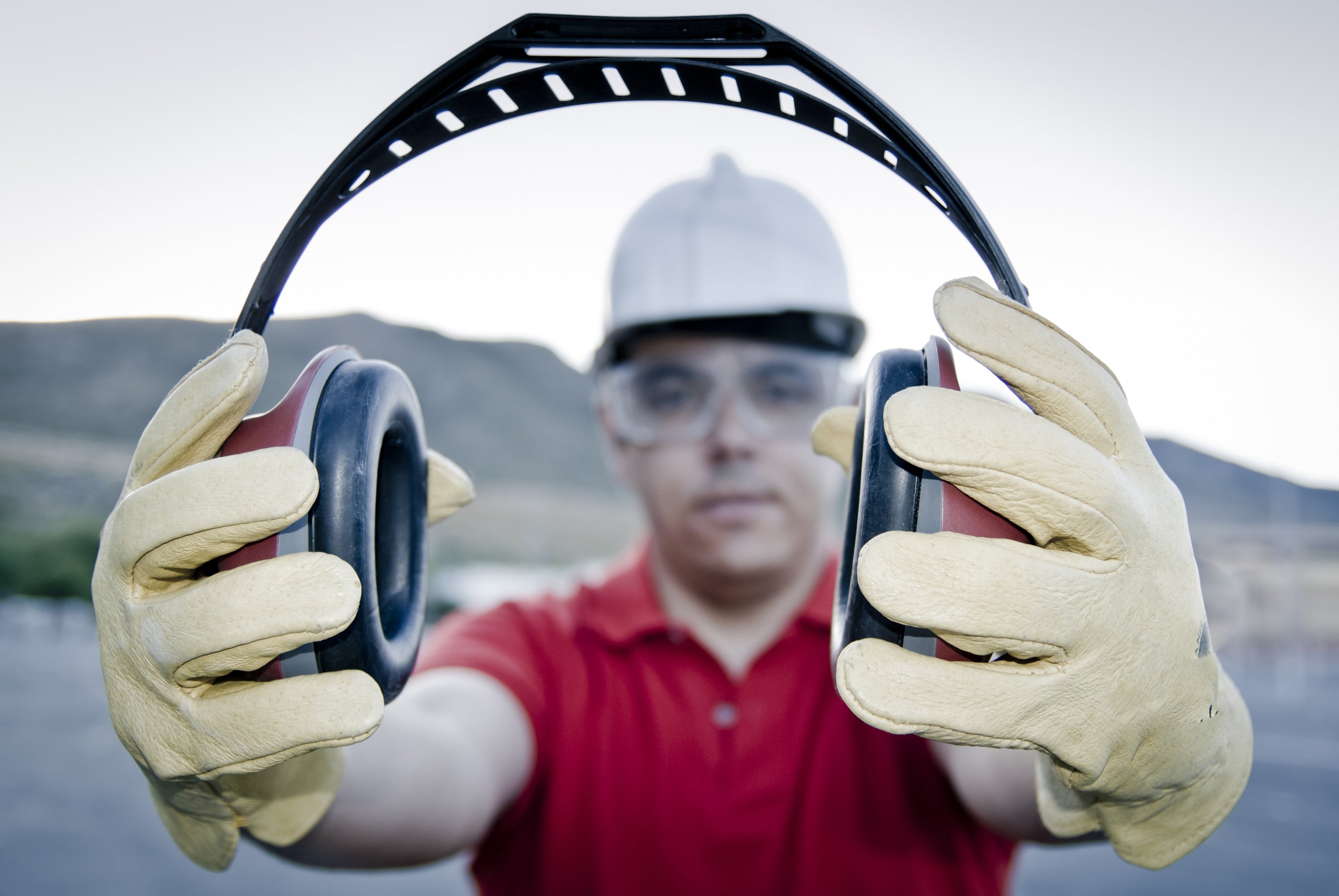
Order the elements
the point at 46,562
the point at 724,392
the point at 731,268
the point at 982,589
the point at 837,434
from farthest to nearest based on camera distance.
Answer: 1. the point at 46,562
2. the point at 731,268
3. the point at 724,392
4. the point at 837,434
5. the point at 982,589

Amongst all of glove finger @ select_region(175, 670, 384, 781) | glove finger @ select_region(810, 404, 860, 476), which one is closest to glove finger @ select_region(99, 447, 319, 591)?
glove finger @ select_region(175, 670, 384, 781)

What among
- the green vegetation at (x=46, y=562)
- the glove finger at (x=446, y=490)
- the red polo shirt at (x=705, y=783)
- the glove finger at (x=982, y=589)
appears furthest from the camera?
the green vegetation at (x=46, y=562)

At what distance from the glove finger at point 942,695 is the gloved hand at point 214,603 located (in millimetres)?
588

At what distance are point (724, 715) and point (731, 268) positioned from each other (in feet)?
4.69

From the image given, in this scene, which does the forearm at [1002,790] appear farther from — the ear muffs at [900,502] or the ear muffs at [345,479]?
the ear muffs at [345,479]

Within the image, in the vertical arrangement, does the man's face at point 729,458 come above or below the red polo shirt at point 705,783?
above

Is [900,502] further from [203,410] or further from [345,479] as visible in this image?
[203,410]

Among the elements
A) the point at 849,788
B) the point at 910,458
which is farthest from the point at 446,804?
the point at 910,458

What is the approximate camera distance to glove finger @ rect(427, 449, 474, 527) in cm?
141

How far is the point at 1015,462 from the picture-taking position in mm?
867

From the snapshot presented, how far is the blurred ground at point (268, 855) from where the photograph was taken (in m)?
6.11

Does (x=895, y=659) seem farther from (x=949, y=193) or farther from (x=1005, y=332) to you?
(x=949, y=193)

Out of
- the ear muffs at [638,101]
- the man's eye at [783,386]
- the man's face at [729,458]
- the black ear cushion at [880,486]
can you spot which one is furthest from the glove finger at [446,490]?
the man's eye at [783,386]

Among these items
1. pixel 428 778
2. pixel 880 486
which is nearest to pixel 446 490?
pixel 428 778
